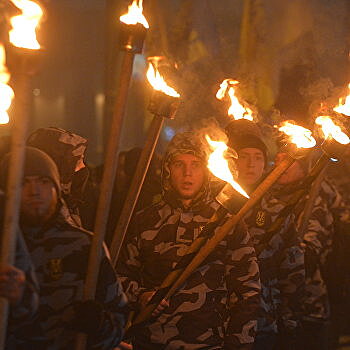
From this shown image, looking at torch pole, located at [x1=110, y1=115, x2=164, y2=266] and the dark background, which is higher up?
the dark background

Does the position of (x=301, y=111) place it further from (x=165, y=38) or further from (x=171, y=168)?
(x=171, y=168)

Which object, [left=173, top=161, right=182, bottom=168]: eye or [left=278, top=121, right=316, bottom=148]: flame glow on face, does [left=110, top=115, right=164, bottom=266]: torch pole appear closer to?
[left=278, top=121, right=316, bottom=148]: flame glow on face

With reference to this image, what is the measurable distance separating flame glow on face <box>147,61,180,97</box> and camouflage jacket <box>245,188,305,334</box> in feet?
4.78

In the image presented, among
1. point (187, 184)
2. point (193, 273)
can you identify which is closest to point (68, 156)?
point (187, 184)

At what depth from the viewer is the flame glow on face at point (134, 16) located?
266 centimetres

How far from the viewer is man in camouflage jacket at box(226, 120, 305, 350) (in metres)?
4.30

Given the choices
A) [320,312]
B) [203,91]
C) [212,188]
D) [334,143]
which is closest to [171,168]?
[212,188]

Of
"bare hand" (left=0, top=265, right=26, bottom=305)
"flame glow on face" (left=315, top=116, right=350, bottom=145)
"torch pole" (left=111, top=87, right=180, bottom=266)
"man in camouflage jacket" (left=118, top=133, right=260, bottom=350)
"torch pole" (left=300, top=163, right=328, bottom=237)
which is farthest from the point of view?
"torch pole" (left=300, top=163, right=328, bottom=237)

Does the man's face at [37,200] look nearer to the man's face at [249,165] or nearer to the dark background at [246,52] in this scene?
the man's face at [249,165]

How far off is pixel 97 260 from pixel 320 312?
3168 millimetres

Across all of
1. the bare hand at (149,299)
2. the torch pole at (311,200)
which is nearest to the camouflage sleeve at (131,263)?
the bare hand at (149,299)

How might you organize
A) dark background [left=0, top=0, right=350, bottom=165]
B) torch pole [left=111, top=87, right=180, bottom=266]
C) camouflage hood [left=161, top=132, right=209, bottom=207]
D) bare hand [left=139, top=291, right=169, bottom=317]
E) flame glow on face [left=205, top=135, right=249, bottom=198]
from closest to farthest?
torch pole [left=111, top=87, right=180, bottom=266] < flame glow on face [left=205, top=135, right=249, bottom=198] < bare hand [left=139, top=291, right=169, bottom=317] < camouflage hood [left=161, top=132, right=209, bottom=207] < dark background [left=0, top=0, right=350, bottom=165]

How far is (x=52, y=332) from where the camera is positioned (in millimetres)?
2723

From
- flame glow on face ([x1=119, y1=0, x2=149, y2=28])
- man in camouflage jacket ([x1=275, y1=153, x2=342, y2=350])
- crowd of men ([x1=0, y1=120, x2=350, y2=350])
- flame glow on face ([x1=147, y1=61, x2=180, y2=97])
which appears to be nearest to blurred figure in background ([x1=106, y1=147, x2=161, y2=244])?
crowd of men ([x1=0, y1=120, x2=350, y2=350])
